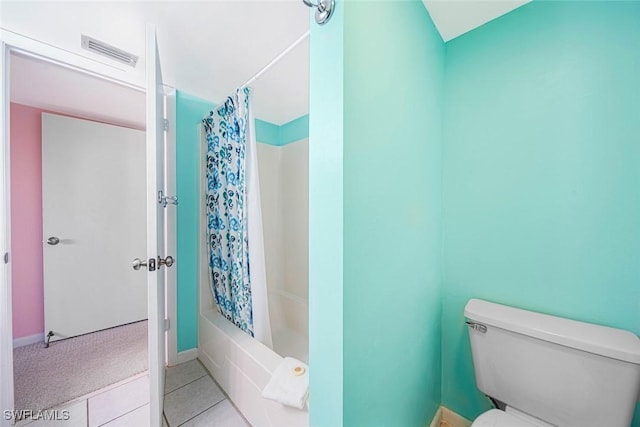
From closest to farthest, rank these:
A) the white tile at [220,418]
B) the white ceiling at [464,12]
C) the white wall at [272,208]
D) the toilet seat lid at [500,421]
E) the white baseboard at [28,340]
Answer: the toilet seat lid at [500,421] < the white ceiling at [464,12] < the white tile at [220,418] < the white baseboard at [28,340] < the white wall at [272,208]

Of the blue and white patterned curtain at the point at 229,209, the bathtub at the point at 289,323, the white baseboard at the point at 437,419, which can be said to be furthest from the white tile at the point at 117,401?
the white baseboard at the point at 437,419

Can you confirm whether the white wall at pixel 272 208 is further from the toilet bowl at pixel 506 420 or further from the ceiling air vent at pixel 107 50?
the toilet bowl at pixel 506 420

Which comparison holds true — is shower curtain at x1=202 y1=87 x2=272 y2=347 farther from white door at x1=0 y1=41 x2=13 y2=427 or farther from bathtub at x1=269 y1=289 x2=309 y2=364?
white door at x1=0 y1=41 x2=13 y2=427

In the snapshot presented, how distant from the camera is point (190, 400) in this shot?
4.50ft

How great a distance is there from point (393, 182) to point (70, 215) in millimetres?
2860

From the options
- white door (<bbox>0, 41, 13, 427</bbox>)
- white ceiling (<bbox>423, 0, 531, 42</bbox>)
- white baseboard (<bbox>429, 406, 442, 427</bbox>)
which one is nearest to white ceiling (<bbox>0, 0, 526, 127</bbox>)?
white ceiling (<bbox>423, 0, 531, 42</bbox>)

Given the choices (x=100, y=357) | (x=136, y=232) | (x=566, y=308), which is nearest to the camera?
(x=566, y=308)

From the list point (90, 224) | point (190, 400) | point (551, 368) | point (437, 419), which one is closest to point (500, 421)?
point (551, 368)

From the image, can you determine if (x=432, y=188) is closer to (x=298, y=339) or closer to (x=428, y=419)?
(x=428, y=419)

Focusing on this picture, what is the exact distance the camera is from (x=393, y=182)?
0.79 m

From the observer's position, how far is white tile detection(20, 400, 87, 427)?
47.9 inches

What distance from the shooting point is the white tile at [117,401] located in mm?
1273

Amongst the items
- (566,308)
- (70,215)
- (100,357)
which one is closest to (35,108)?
(70,215)

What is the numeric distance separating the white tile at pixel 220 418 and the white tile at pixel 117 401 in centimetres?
42
